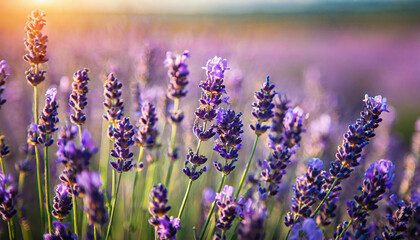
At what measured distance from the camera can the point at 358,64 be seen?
35.1 feet

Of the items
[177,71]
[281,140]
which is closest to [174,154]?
[177,71]

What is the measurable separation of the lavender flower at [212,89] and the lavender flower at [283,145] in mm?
344

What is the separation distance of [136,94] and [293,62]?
347 inches

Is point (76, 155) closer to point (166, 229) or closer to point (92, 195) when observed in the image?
point (92, 195)

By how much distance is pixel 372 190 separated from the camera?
57.9 inches

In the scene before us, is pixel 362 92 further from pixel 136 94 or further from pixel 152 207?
pixel 152 207

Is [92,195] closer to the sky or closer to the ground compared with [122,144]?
closer to the ground

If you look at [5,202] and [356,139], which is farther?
[356,139]

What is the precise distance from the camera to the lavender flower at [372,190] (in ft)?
4.74

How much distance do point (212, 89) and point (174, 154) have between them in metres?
0.50

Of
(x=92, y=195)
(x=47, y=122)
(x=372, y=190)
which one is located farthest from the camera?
(x=372, y=190)

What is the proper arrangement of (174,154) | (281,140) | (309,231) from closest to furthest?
(309,231)
(281,140)
(174,154)

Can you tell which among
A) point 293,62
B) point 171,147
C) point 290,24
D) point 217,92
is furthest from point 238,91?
point 290,24

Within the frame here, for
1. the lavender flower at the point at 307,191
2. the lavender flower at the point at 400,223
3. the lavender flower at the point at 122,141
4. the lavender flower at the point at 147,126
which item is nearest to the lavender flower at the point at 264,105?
the lavender flower at the point at 307,191
